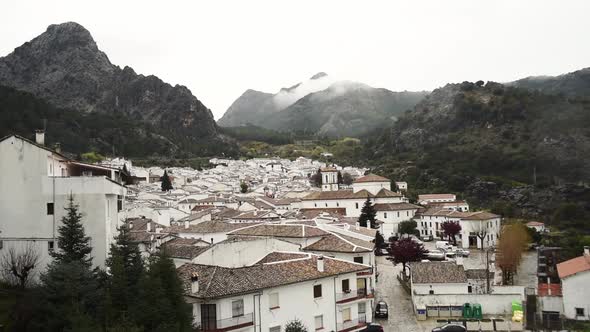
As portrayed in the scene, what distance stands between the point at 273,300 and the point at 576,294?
16.6 meters

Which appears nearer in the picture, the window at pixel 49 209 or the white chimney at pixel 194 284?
the white chimney at pixel 194 284

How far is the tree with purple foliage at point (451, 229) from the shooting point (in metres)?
56.4

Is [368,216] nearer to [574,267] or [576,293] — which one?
[574,267]

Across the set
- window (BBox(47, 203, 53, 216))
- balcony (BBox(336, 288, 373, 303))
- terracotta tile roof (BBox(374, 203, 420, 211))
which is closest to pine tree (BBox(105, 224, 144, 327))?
window (BBox(47, 203, 53, 216))

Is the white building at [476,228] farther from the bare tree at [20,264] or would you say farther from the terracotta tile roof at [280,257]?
the bare tree at [20,264]

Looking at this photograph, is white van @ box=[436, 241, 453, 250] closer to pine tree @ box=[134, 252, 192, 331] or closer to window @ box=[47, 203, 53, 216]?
window @ box=[47, 203, 53, 216]

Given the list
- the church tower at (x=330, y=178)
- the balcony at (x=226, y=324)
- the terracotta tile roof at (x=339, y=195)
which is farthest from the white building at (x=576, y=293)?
the church tower at (x=330, y=178)

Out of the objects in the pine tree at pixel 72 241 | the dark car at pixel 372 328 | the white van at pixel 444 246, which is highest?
the pine tree at pixel 72 241

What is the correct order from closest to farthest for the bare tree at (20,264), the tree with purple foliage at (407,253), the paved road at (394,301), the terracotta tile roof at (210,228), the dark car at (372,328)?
the bare tree at (20,264)
the dark car at (372,328)
the paved road at (394,301)
the tree with purple foliage at (407,253)
the terracotta tile roof at (210,228)

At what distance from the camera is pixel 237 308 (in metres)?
20.0

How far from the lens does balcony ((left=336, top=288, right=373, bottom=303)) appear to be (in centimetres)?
2419

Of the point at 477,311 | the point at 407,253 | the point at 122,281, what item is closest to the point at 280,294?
the point at 122,281

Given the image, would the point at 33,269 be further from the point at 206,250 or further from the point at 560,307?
the point at 560,307

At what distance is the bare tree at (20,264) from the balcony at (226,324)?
6980 mm
